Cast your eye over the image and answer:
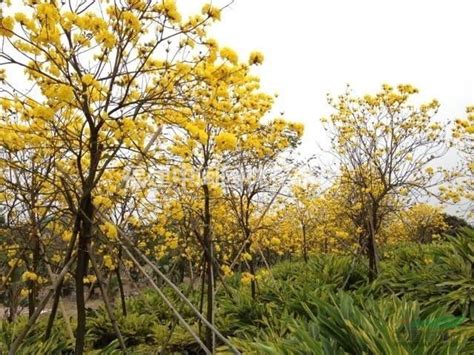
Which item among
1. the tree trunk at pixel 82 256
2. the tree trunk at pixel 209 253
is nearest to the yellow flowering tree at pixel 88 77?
the tree trunk at pixel 82 256

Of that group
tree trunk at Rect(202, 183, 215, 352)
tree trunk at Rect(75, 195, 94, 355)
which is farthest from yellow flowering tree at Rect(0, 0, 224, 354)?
tree trunk at Rect(202, 183, 215, 352)

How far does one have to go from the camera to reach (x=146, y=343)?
20.8 ft

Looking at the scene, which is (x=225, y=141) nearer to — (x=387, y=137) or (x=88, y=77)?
(x=88, y=77)

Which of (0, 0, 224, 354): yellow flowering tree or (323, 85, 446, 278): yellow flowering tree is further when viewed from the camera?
(323, 85, 446, 278): yellow flowering tree

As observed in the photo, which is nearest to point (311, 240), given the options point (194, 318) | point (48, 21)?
point (194, 318)

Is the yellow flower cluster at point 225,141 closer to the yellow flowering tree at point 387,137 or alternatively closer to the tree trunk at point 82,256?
the tree trunk at point 82,256

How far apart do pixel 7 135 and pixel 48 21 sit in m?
0.96

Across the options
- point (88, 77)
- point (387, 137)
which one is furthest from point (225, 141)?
point (387, 137)

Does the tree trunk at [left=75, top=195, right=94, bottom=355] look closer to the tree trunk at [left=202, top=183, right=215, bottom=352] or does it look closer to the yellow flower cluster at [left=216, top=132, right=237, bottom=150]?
the yellow flower cluster at [left=216, top=132, right=237, bottom=150]

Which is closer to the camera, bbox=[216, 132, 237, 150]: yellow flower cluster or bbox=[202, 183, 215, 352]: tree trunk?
bbox=[216, 132, 237, 150]: yellow flower cluster

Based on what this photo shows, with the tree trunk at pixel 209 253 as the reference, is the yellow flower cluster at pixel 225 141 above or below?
above

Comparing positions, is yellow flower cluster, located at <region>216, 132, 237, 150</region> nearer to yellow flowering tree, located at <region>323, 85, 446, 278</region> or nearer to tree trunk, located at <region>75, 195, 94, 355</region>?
tree trunk, located at <region>75, 195, 94, 355</region>

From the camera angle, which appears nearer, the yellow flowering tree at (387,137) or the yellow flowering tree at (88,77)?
the yellow flowering tree at (88,77)

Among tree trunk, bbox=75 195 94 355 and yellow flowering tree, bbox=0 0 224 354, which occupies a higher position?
yellow flowering tree, bbox=0 0 224 354
